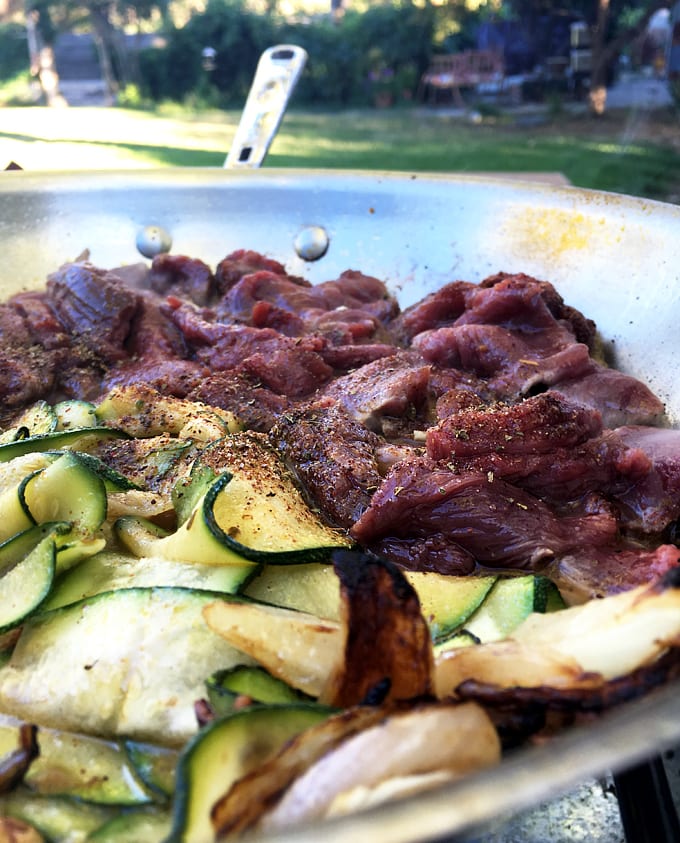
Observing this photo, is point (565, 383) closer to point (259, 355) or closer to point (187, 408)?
point (259, 355)

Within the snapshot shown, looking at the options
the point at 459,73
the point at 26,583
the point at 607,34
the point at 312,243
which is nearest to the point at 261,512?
the point at 26,583

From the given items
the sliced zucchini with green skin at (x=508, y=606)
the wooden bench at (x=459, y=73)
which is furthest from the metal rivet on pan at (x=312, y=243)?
the wooden bench at (x=459, y=73)

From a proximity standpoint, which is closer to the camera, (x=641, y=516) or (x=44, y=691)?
(x=44, y=691)

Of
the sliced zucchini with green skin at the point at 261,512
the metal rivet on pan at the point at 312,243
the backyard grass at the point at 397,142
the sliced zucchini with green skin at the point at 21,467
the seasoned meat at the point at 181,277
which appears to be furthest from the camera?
the backyard grass at the point at 397,142

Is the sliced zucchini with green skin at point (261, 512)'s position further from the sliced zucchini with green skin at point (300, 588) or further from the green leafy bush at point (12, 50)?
the green leafy bush at point (12, 50)

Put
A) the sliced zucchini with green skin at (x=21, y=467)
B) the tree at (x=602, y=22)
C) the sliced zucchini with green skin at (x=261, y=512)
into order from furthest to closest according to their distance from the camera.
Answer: the tree at (x=602, y=22), the sliced zucchini with green skin at (x=21, y=467), the sliced zucchini with green skin at (x=261, y=512)

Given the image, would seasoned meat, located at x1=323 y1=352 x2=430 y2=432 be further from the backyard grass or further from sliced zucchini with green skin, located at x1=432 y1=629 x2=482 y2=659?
the backyard grass

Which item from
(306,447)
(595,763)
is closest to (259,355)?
(306,447)
